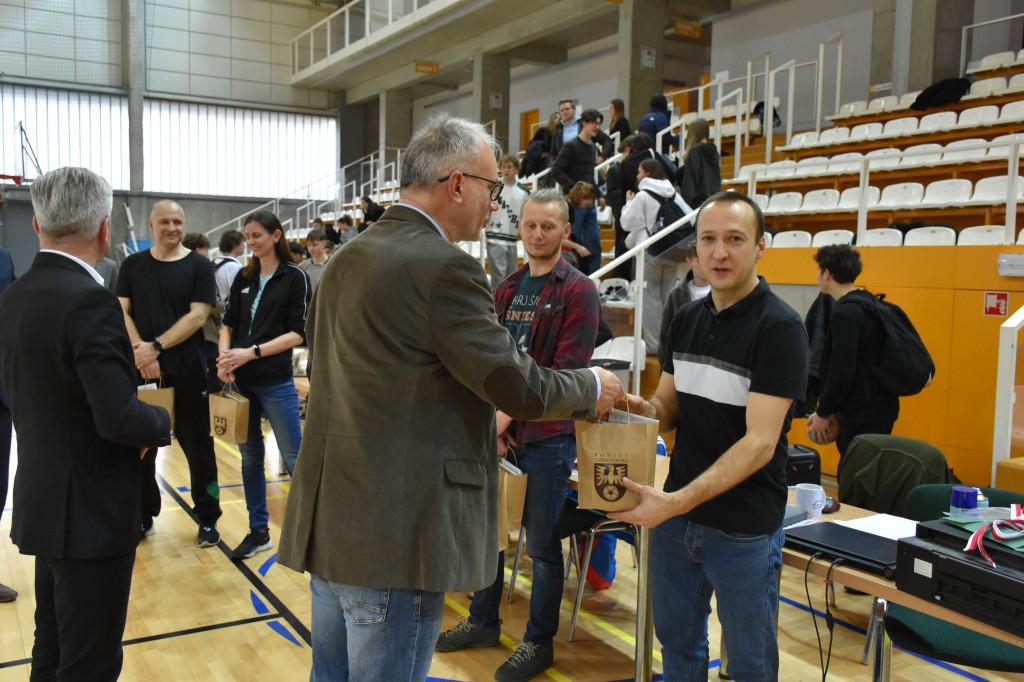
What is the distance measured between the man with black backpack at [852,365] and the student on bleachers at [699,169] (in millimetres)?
2604

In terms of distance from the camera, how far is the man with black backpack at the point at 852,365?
386 centimetres

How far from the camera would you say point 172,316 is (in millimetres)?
3963

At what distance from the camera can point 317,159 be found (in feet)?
66.3

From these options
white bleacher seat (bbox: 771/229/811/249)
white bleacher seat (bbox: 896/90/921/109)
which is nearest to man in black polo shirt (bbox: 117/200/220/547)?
white bleacher seat (bbox: 771/229/811/249)

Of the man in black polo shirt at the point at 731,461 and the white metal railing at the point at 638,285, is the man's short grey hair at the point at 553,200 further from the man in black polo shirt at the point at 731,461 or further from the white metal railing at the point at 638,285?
the white metal railing at the point at 638,285

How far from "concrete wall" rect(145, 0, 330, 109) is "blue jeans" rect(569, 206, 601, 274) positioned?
49.4 feet

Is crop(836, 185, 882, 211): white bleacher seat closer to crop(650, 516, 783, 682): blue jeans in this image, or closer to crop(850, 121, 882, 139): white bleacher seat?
crop(850, 121, 882, 139): white bleacher seat

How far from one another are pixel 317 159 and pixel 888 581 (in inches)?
782

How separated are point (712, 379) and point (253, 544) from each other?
3002 millimetres

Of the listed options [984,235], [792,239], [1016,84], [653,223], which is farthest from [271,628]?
[1016,84]

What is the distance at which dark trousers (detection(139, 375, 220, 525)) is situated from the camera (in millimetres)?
4059

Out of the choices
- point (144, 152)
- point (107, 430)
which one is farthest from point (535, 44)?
point (107, 430)

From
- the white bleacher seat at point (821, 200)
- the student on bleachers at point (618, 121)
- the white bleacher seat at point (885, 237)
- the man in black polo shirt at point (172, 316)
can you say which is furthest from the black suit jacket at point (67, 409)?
the student on bleachers at point (618, 121)

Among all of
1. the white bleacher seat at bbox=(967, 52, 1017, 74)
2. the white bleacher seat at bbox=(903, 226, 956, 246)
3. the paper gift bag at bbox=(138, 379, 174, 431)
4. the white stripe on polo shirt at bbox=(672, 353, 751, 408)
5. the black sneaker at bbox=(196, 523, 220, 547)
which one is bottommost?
the black sneaker at bbox=(196, 523, 220, 547)
